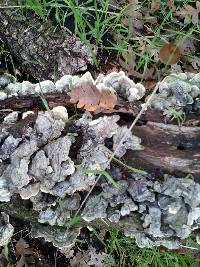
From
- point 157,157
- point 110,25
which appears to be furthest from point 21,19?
point 157,157

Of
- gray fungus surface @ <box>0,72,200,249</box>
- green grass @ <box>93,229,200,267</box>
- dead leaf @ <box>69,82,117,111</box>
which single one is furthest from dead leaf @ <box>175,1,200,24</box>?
green grass @ <box>93,229,200,267</box>

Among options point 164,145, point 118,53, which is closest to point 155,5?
point 118,53

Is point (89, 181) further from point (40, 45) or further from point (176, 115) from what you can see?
point (40, 45)

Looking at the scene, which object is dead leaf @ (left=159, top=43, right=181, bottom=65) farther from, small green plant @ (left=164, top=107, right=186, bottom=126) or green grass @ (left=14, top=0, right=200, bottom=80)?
small green plant @ (left=164, top=107, right=186, bottom=126)

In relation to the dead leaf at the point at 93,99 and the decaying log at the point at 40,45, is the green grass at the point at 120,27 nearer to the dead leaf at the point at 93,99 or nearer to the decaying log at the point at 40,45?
the decaying log at the point at 40,45

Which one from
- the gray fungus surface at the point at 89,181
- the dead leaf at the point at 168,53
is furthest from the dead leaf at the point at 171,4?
the gray fungus surface at the point at 89,181

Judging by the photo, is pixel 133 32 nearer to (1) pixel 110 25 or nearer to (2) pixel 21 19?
(1) pixel 110 25
